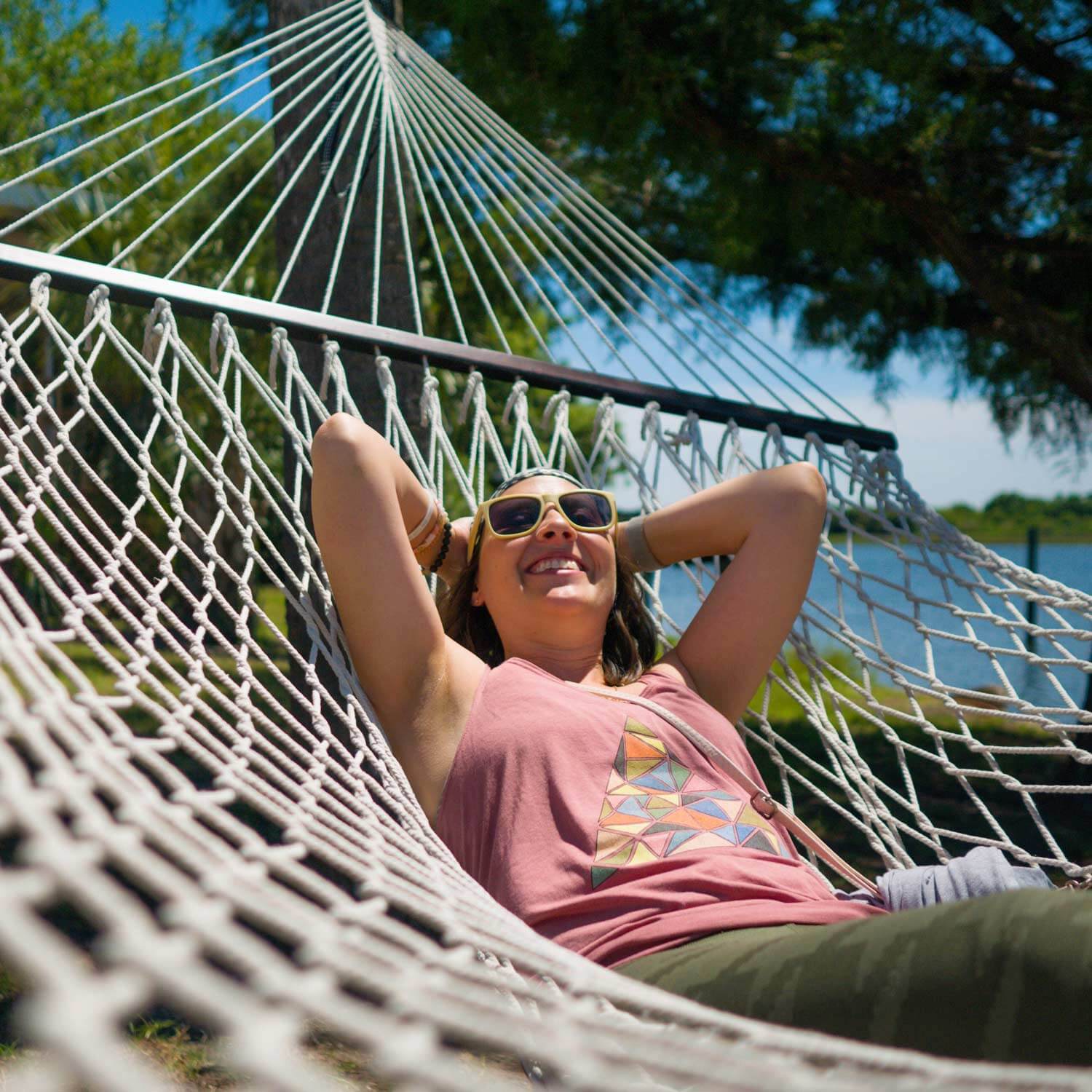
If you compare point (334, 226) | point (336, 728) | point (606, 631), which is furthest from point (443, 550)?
point (334, 226)

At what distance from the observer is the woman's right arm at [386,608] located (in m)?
1.47

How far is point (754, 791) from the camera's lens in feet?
5.01

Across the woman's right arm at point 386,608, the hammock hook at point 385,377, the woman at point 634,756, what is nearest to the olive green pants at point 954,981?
the woman at point 634,756

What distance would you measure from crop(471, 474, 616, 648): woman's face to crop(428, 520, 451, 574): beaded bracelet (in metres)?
0.07

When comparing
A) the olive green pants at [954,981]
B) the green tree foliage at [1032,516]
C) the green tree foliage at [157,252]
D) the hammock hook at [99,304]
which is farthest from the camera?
the green tree foliage at [157,252]

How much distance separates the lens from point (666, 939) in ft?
4.03

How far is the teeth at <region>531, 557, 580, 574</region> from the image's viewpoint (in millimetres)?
1674

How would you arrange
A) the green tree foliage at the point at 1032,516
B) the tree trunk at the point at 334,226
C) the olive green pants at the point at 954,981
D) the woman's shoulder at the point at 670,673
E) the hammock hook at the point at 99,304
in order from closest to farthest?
the olive green pants at the point at 954,981 → the woman's shoulder at the point at 670,673 → the hammock hook at the point at 99,304 → the tree trunk at the point at 334,226 → the green tree foliage at the point at 1032,516

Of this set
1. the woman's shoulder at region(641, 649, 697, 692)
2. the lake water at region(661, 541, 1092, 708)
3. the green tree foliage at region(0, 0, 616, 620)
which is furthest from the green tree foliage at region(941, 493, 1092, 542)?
the woman's shoulder at region(641, 649, 697, 692)

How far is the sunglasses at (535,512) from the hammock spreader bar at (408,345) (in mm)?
457

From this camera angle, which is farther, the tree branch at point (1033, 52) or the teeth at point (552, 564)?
the tree branch at point (1033, 52)

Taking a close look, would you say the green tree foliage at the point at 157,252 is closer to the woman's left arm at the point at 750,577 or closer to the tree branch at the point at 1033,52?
the woman's left arm at the point at 750,577

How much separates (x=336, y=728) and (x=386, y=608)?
803 mm

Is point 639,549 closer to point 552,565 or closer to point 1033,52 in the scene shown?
point 552,565
